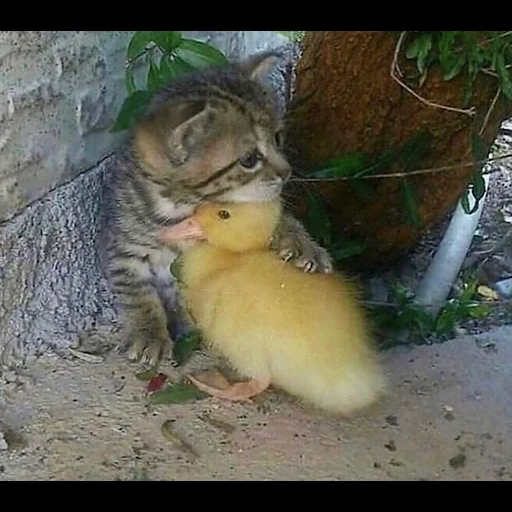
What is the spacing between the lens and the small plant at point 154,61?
1.92m

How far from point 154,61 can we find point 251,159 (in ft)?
1.36

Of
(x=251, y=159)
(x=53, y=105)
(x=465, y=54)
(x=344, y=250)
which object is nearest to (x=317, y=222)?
(x=344, y=250)

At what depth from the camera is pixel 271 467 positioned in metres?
1.55

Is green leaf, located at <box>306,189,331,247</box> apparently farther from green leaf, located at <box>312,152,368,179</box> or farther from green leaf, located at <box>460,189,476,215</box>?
green leaf, located at <box>460,189,476,215</box>

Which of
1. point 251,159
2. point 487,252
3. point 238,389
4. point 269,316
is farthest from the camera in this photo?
point 487,252

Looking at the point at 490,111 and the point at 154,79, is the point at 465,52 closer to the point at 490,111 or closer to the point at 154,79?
the point at 490,111

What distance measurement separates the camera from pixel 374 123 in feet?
6.47

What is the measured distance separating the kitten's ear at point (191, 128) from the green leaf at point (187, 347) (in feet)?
1.07

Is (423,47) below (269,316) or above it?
above

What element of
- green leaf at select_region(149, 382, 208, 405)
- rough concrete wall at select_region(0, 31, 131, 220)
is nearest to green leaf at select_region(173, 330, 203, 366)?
green leaf at select_region(149, 382, 208, 405)

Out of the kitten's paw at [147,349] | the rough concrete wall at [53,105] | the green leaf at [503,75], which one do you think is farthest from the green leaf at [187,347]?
the green leaf at [503,75]

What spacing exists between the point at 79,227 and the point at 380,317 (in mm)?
587

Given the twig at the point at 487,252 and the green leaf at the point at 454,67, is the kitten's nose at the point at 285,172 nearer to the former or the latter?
the green leaf at the point at 454,67
